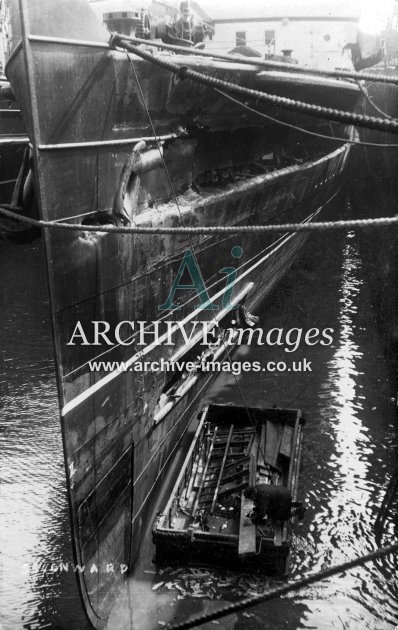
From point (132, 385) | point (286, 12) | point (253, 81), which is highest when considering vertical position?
point (286, 12)

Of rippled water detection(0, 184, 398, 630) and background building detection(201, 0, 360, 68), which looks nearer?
A: rippled water detection(0, 184, 398, 630)

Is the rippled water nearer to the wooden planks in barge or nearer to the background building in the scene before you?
the wooden planks in barge

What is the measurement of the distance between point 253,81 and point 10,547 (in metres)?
4.95

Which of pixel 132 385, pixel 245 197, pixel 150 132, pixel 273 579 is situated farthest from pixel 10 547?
pixel 245 197

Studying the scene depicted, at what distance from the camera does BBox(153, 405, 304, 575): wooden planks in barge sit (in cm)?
434

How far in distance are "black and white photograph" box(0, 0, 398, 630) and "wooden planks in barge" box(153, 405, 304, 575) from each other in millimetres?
24

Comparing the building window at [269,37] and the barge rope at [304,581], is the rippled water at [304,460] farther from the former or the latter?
the building window at [269,37]

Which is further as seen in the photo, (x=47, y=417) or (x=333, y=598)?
(x=47, y=417)

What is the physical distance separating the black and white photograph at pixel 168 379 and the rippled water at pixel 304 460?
21mm

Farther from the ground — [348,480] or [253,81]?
[253,81]

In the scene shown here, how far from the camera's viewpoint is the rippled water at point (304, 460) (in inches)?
165

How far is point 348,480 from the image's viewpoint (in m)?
5.59

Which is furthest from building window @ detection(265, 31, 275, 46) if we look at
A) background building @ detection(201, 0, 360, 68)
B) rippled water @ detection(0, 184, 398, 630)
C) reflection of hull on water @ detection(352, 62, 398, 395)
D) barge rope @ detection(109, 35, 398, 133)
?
barge rope @ detection(109, 35, 398, 133)

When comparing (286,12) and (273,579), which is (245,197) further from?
(286,12)
